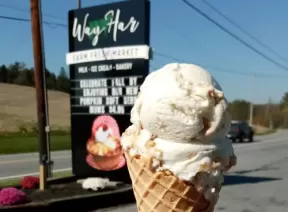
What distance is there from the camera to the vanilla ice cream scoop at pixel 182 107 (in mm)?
3479

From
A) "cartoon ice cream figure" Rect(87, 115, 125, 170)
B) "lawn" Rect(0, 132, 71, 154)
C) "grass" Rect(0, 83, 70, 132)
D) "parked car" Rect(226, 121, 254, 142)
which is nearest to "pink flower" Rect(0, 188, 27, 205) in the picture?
"cartoon ice cream figure" Rect(87, 115, 125, 170)

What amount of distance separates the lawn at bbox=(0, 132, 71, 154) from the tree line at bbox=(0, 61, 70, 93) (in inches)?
185

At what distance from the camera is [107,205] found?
9375 mm

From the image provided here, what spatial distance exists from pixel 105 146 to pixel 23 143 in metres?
18.7

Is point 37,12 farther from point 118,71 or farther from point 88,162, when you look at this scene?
point 88,162

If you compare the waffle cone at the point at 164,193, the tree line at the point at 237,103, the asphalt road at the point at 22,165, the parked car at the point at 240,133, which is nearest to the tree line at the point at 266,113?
Answer: the tree line at the point at 237,103

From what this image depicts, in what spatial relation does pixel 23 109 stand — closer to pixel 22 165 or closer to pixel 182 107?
pixel 22 165

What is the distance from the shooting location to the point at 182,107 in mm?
3516

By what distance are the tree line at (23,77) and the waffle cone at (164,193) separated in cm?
3115

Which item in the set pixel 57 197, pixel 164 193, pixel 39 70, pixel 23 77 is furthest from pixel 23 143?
pixel 164 193

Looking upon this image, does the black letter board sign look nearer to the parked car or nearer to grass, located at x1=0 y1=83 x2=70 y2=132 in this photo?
grass, located at x1=0 y1=83 x2=70 y2=132

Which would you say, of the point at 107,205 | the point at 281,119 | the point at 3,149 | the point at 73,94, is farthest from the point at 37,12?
the point at 281,119

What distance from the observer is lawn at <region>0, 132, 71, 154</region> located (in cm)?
2588

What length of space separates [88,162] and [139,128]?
7890 millimetres
